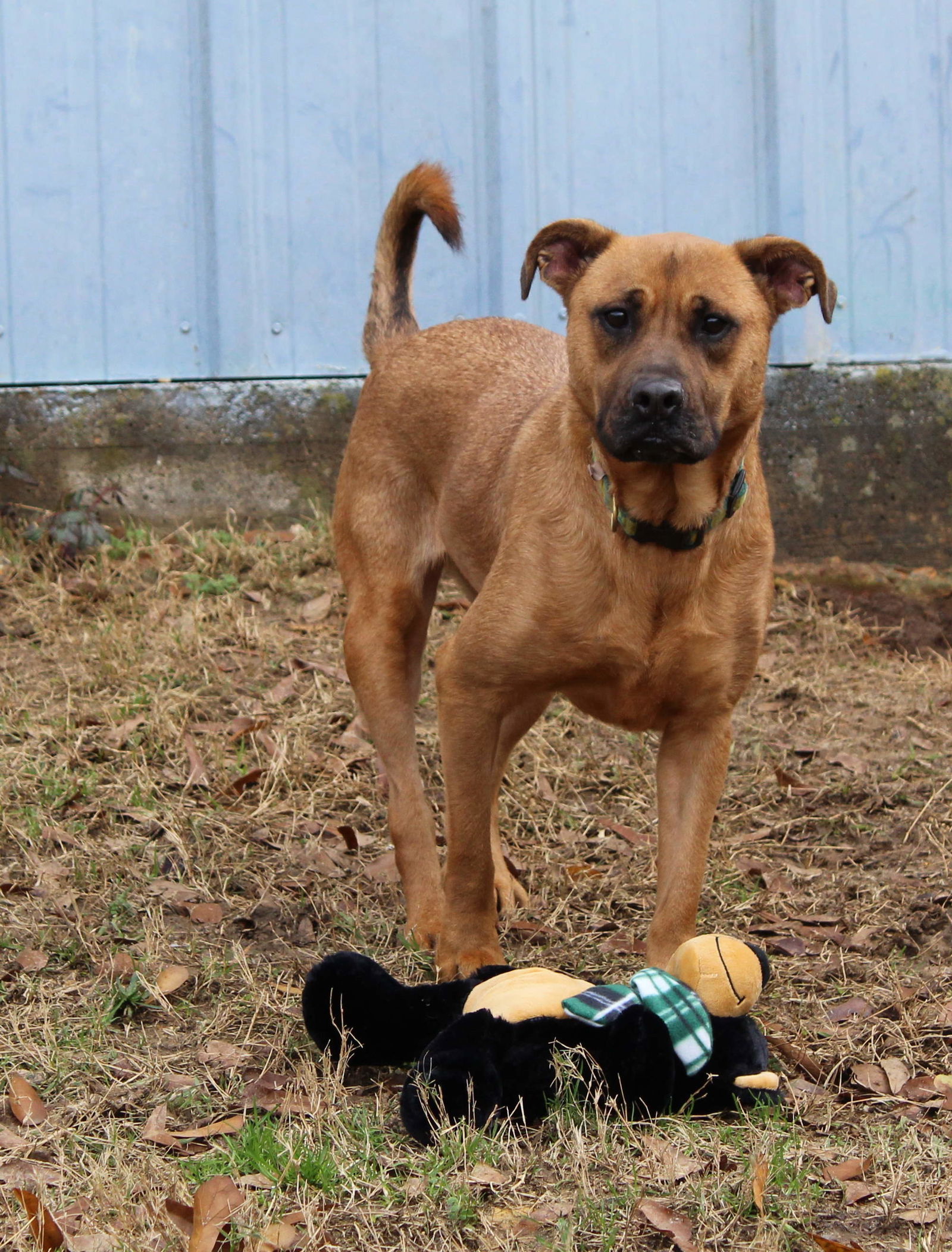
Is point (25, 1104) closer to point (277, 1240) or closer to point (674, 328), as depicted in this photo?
point (277, 1240)

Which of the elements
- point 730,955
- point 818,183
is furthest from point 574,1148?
point 818,183

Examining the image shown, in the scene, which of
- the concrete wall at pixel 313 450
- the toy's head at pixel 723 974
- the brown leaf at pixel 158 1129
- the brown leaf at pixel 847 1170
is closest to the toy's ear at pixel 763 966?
the toy's head at pixel 723 974

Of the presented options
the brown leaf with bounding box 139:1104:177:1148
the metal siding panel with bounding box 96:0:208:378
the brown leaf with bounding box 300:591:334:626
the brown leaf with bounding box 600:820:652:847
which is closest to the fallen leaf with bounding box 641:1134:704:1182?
the brown leaf with bounding box 139:1104:177:1148

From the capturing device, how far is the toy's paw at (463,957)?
11.3 ft

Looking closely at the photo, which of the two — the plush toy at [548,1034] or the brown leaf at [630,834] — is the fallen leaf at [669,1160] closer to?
the plush toy at [548,1034]

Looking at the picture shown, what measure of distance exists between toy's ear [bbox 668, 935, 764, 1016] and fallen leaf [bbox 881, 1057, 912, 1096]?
35 cm

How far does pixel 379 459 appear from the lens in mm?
4496

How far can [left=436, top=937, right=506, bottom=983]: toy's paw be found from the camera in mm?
3459

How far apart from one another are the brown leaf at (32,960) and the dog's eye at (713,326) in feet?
7.62

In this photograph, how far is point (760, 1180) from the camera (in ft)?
7.87

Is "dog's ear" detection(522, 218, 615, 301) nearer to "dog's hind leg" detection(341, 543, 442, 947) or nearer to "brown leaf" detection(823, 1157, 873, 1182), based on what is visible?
"dog's hind leg" detection(341, 543, 442, 947)

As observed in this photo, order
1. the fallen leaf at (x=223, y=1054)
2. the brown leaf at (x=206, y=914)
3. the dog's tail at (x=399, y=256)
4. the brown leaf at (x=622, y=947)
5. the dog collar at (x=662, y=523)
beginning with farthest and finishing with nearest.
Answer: the dog's tail at (x=399, y=256), the brown leaf at (x=206, y=914), the brown leaf at (x=622, y=947), the dog collar at (x=662, y=523), the fallen leaf at (x=223, y=1054)

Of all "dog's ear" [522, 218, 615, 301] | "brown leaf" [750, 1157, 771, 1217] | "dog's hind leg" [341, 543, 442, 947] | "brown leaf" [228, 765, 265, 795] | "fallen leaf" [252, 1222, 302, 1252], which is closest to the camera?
"fallen leaf" [252, 1222, 302, 1252]

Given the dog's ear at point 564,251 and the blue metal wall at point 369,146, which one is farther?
the blue metal wall at point 369,146
